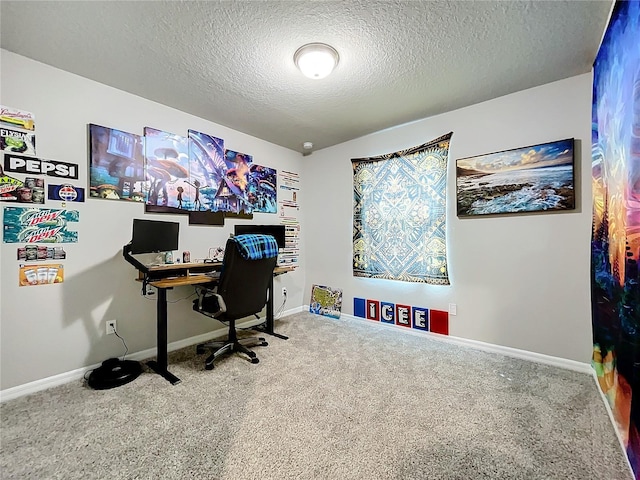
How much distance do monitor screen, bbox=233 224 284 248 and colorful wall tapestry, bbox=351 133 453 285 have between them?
0.97 metres

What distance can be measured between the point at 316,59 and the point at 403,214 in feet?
6.12

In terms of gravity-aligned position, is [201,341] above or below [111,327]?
below

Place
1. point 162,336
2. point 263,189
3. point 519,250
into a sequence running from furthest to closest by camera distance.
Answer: point 263,189, point 519,250, point 162,336

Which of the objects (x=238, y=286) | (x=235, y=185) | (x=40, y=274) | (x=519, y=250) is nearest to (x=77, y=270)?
(x=40, y=274)

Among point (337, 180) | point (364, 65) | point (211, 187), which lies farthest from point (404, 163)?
point (211, 187)

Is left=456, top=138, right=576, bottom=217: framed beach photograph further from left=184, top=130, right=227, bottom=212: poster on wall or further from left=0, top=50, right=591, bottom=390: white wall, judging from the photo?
left=184, top=130, right=227, bottom=212: poster on wall

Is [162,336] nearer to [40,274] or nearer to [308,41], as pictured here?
[40,274]

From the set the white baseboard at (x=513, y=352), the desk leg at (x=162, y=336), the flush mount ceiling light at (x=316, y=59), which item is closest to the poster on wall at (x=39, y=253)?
the desk leg at (x=162, y=336)

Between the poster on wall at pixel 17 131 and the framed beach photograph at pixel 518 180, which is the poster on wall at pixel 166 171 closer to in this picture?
the poster on wall at pixel 17 131

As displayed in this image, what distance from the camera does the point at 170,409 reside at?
1733mm

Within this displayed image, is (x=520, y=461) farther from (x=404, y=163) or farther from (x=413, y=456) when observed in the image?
(x=404, y=163)

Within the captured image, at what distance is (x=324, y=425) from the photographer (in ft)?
5.18

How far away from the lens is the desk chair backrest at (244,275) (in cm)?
218

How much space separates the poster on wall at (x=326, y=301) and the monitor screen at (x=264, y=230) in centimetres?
89
